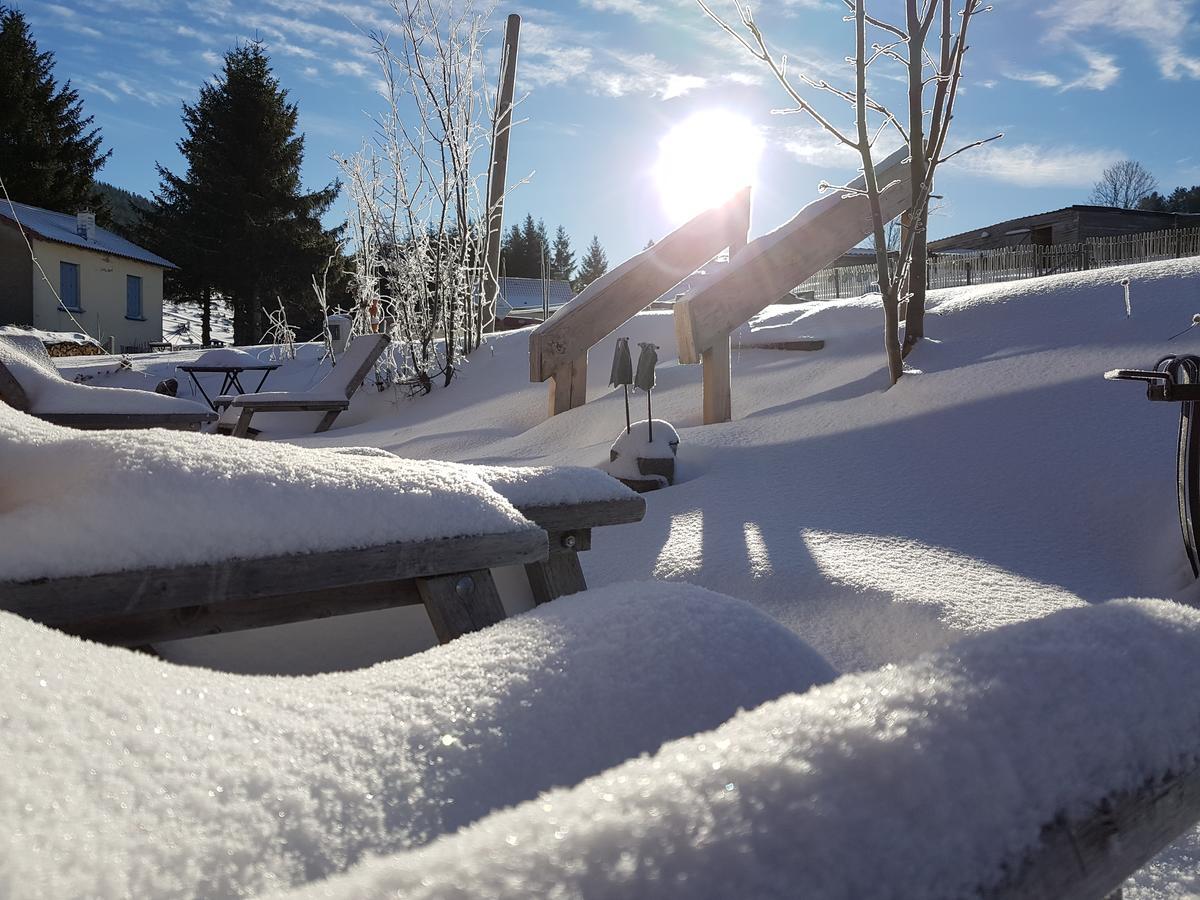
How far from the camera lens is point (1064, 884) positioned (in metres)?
0.49

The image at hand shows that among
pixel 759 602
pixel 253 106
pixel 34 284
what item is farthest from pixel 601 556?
pixel 253 106

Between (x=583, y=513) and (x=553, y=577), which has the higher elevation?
(x=583, y=513)

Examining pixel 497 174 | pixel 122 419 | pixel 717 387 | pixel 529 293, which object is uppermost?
pixel 529 293

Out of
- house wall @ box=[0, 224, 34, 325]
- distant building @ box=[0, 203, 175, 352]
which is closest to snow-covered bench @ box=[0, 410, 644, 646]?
distant building @ box=[0, 203, 175, 352]

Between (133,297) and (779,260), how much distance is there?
26.3 meters

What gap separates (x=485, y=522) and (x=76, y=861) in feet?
3.43

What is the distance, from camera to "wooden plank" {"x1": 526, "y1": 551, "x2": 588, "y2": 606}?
203 centimetres

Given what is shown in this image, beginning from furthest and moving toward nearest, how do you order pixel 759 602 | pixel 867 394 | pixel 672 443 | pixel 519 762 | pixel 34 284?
1. pixel 34 284
2. pixel 867 394
3. pixel 672 443
4. pixel 759 602
5. pixel 519 762

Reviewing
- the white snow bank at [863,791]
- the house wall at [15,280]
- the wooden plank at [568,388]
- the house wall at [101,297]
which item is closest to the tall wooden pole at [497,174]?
the wooden plank at [568,388]

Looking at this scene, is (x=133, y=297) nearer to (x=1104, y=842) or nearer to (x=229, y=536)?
(x=229, y=536)

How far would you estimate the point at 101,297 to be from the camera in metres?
24.6

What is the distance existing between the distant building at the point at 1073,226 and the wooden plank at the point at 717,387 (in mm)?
22151

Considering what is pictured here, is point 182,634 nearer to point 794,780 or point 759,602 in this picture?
point 794,780

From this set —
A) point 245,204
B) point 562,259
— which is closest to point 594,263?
point 562,259
